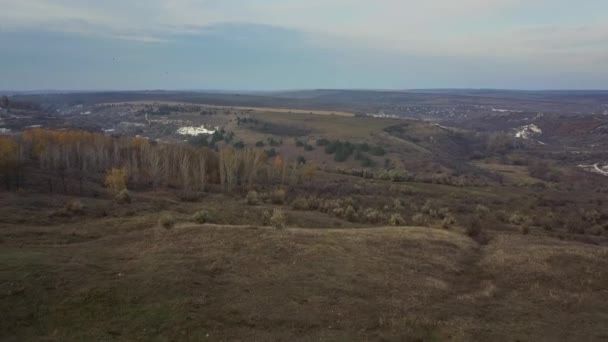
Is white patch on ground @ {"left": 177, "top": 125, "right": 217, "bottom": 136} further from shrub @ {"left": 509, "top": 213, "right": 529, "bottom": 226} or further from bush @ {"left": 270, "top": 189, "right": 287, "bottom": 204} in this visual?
shrub @ {"left": 509, "top": 213, "right": 529, "bottom": 226}

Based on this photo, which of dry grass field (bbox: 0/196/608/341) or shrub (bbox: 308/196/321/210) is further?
shrub (bbox: 308/196/321/210)

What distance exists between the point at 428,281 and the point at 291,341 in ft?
28.4

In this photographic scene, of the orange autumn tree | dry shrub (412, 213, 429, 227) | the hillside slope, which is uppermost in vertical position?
the orange autumn tree

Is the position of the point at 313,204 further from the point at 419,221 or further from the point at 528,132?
the point at 528,132

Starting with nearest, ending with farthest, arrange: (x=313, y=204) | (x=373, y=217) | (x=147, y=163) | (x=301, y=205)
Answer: (x=373, y=217) → (x=301, y=205) → (x=313, y=204) → (x=147, y=163)

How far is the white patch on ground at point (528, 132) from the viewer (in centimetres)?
18662

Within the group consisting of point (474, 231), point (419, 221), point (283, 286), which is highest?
point (283, 286)

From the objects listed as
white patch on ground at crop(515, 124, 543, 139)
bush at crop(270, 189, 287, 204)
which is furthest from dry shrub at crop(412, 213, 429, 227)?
white patch on ground at crop(515, 124, 543, 139)

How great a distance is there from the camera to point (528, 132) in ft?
623

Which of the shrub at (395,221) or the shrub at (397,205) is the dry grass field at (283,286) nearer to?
the shrub at (395,221)

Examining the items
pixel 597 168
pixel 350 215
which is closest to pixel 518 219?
pixel 350 215

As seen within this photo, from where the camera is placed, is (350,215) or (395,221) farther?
(350,215)

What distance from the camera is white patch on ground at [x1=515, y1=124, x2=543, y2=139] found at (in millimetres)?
186625

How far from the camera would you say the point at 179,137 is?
6038 inches
